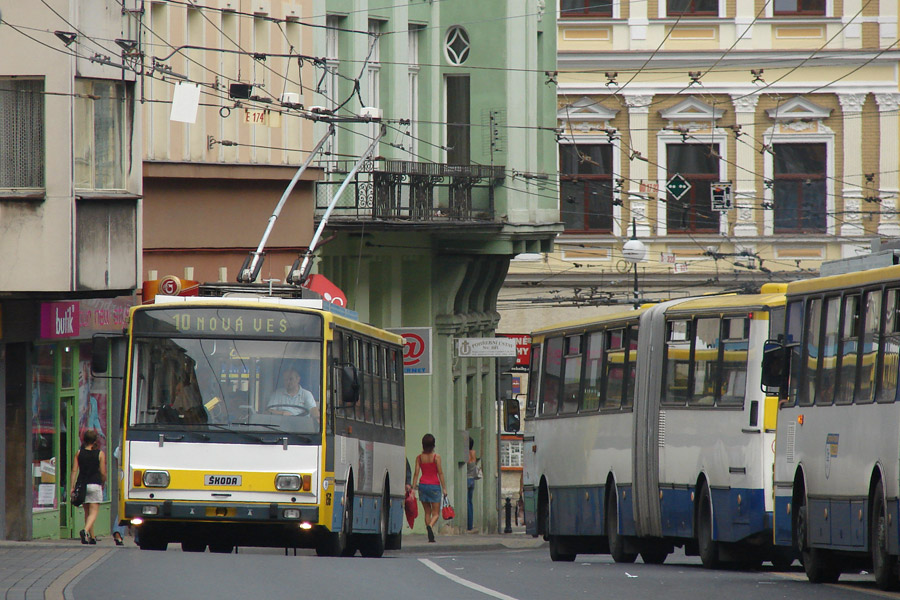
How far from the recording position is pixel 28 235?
24328 millimetres

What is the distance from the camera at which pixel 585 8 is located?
170 ft

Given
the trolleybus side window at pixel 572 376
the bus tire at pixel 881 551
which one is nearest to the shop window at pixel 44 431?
the trolleybus side window at pixel 572 376

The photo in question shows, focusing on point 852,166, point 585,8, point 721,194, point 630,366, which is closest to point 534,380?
point 630,366

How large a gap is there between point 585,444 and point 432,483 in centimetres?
779

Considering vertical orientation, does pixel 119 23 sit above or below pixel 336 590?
above

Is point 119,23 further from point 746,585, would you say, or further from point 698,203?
point 698,203

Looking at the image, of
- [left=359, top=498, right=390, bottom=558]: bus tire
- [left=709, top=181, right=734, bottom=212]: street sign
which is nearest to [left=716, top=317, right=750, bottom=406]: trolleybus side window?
[left=359, top=498, right=390, bottom=558]: bus tire

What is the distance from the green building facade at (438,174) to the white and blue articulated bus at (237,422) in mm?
12191

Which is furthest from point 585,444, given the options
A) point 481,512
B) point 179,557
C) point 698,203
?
point 698,203

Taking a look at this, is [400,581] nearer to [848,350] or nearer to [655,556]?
[848,350]

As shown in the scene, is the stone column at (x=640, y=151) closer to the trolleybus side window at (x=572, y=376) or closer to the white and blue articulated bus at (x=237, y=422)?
the trolleybus side window at (x=572, y=376)

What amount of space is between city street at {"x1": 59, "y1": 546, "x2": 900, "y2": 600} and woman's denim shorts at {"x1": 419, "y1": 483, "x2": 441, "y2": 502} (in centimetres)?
1147

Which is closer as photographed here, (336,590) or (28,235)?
(336,590)

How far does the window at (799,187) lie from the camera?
51.4 metres
